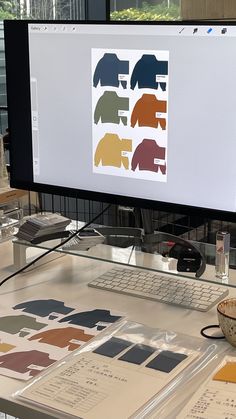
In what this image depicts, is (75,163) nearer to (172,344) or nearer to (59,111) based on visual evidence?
(59,111)

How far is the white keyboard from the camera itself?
59.3 inches

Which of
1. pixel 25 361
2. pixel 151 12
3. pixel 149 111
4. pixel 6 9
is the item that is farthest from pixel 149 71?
pixel 151 12

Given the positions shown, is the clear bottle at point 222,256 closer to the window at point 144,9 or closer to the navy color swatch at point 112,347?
the navy color swatch at point 112,347

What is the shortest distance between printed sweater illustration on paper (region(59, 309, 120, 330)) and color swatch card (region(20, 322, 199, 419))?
7 centimetres

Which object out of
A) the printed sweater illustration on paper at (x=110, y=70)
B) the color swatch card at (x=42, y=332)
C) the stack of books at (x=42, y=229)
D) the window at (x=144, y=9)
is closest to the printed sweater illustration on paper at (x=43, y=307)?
the color swatch card at (x=42, y=332)

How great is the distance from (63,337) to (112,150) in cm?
46

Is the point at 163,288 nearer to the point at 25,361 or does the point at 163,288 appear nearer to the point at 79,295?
the point at 79,295

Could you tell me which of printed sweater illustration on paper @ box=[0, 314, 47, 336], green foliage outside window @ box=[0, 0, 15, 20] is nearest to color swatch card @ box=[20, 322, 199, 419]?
printed sweater illustration on paper @ box=[0, 314, 47, 336]

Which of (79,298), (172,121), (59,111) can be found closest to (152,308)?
(79,298)

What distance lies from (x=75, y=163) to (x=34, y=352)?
534mm

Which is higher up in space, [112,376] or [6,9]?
[6,9]

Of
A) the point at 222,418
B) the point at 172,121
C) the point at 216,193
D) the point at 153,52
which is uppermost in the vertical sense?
the point at 153,52

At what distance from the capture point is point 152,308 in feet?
4.89

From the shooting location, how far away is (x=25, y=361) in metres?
1.25
